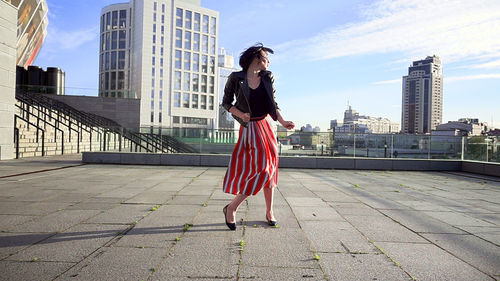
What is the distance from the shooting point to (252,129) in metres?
3.38

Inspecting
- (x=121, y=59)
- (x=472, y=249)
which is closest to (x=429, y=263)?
(x=472, y=249)

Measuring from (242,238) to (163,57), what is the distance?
222 feet

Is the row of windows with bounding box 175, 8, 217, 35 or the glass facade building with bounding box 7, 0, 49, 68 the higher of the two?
the row of windows with bounding box 175, 8, 217, 35

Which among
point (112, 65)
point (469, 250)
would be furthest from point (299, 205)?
point (112, 65)

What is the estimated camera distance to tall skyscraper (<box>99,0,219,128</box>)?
65000mm

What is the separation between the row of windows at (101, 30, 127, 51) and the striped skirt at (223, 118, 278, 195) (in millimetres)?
70813

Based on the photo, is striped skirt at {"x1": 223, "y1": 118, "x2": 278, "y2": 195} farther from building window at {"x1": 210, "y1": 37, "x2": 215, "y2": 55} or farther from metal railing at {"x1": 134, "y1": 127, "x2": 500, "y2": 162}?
building window at {"x1": 210, "y1": 37, "x2": 215, "y2": 55}

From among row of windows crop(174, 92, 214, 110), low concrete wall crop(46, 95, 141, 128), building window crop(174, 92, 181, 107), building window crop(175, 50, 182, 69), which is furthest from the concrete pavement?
building window crop(175, 50, 182, 69)

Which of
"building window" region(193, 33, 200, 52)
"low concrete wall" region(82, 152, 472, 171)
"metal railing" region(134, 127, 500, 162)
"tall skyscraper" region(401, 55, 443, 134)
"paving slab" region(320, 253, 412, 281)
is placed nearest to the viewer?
"paving slab" region(320, 253, 412, 281)

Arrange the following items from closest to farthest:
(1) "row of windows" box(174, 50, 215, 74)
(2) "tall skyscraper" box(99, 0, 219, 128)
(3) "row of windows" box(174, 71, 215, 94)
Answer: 1. (2) "tall skyscraper" box(99, 0, 219, 128)
2. (1) "row of windows" box(174, 50, 215, 74)
3. (3) "row of windows" box(174, 71, 215, 94)

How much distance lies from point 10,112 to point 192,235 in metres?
12.4

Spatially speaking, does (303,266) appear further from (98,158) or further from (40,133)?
(40,133)

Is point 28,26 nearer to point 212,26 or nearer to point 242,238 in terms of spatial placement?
point 242,238

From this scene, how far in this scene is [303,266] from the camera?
2338mm
